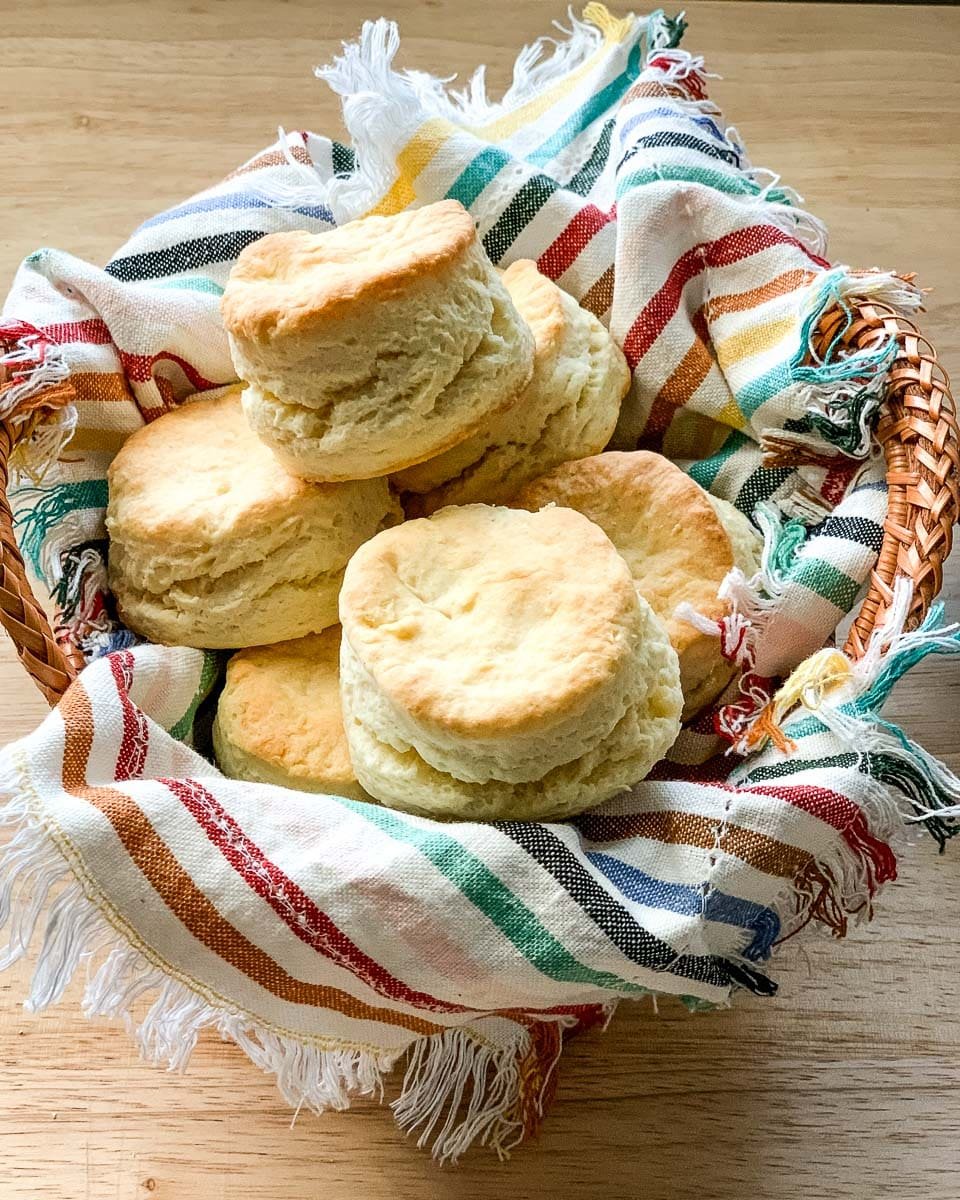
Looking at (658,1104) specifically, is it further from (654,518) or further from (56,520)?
(56,520)

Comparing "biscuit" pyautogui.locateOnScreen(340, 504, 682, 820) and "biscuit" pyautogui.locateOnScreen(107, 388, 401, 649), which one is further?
"biscuit" pyautogui.locateOnScreen(107, 388, 401, 649)

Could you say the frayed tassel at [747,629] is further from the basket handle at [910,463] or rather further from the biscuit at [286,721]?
the biscuit at [286,721]

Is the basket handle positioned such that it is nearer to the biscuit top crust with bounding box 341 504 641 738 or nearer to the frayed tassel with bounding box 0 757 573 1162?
the biscuit top crust with bounding box 341 504 641 738

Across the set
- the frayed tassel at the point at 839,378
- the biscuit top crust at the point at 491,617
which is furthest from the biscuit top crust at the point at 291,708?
the frayed tassel at the point at 839,378

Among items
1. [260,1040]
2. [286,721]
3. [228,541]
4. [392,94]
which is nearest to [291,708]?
[286,721]

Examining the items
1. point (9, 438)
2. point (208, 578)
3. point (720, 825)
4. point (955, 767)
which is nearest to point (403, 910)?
point (720, 825)

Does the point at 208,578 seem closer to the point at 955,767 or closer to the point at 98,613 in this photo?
the point at 98,613

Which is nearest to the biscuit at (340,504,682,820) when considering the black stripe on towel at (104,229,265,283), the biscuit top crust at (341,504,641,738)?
the biscuit top crust at (341,504,641,738)

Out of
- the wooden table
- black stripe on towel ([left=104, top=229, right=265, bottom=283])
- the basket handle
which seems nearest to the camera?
the basket handle
